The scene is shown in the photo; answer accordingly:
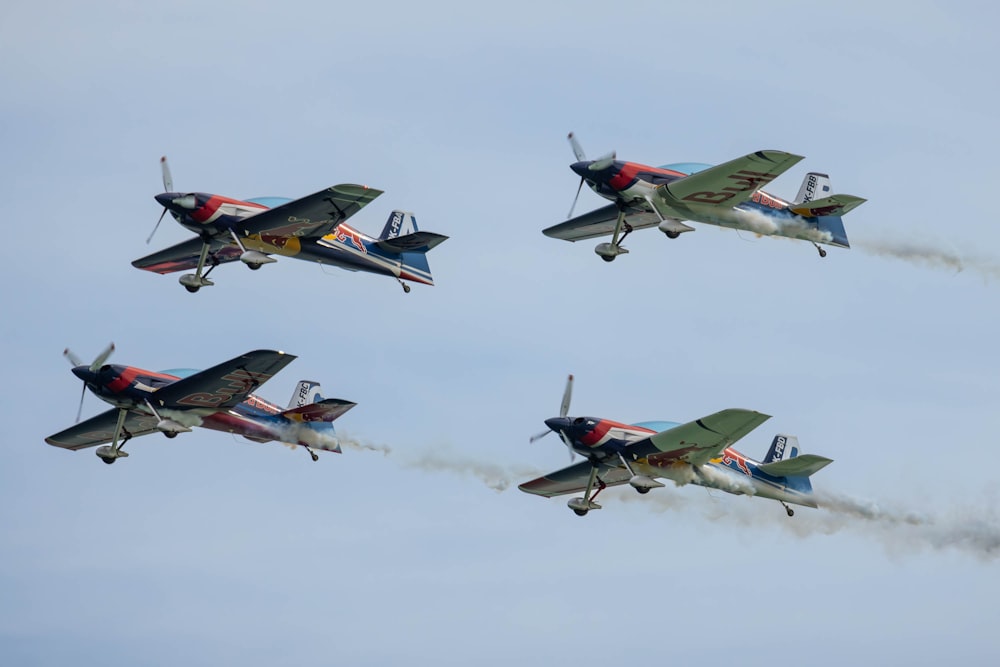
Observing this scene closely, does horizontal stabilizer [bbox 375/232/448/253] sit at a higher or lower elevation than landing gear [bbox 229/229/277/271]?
higher

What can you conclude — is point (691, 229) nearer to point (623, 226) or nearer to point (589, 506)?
point (623, 226)

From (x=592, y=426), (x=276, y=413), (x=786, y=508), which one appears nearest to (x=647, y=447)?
(x=592, y=426)

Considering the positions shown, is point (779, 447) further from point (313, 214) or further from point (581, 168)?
point (313, 214)

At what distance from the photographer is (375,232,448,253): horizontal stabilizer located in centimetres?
5262

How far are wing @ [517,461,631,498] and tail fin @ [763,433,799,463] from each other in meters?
4.42

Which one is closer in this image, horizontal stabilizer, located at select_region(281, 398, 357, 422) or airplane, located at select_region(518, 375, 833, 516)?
airplane, located at select_region(518, 375, 833, 516)

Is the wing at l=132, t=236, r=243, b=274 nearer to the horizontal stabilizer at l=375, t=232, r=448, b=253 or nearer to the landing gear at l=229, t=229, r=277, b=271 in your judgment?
the landing gear at l=229, t=229, r=277, b=271

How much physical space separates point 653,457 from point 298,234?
1173 centimetres

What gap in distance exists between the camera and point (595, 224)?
56.8 meters

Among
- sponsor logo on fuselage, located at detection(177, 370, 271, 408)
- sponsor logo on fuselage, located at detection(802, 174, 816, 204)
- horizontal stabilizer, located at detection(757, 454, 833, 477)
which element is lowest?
horizontal stabilizer, located at detection(757, 454, 833, 477)

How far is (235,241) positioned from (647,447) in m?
12.7

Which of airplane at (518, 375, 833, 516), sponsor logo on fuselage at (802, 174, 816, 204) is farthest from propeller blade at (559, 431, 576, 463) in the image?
sponsor logo on fuselage at (802, 174, 816, 204)

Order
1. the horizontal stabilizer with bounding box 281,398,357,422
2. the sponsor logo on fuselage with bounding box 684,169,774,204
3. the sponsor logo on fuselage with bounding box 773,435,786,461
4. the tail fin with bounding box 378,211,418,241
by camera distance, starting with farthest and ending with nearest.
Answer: the tail fin with bounding box 378,211,418,241 → the sponsor logo on fuselage with bounding box 773,435,786,461 → the horizontal stabilizer with bounding box 281,398,357,422 → the sponsor logo on fuselage with bounding box 684,169,774,204

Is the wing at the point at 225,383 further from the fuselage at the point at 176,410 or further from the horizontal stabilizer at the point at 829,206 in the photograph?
the horizontal stabilizer at the point at 829,206
